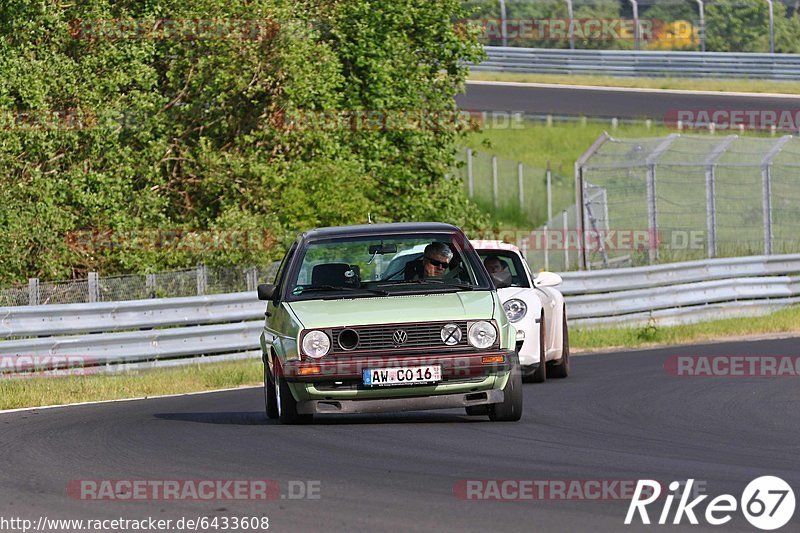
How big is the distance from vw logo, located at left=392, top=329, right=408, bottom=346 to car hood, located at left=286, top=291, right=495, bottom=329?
0.24 ft

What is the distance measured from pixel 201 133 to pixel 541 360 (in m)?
14.2

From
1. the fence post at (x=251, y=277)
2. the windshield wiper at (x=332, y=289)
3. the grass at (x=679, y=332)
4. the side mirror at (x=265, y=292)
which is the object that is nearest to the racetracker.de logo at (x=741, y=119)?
the grass at (x=679, y=332)

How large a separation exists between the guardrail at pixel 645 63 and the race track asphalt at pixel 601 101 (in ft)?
8.25

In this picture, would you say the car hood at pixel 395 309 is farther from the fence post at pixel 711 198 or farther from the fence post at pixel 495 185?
the fence post at pixel 495 185

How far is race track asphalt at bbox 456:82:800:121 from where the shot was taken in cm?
4441

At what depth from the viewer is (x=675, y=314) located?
989 inches

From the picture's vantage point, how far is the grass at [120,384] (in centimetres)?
1634

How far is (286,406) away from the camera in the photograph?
11.8 meters

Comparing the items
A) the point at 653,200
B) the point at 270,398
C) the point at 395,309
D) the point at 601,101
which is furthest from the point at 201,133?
the point at 601,101

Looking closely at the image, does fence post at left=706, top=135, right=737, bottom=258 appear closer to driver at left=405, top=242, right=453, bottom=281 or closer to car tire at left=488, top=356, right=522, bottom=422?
driver at left=405, top=242, right=453, bottom=281

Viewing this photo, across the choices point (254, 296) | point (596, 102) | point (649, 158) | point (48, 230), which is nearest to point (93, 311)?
point (254, 296)

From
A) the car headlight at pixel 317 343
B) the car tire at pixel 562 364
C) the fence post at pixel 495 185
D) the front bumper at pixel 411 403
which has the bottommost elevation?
the fence post at pixel 495 185

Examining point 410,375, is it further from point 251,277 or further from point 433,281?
point 251,277

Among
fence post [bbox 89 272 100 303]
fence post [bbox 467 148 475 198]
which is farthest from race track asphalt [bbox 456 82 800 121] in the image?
fence post [bbox 89 272 100 303]
